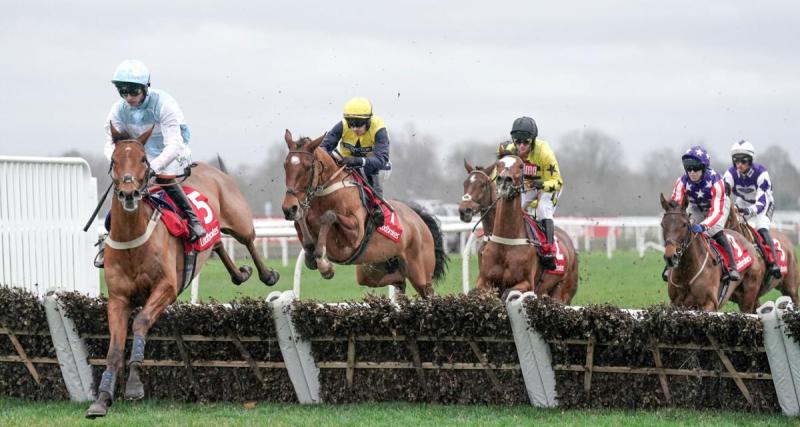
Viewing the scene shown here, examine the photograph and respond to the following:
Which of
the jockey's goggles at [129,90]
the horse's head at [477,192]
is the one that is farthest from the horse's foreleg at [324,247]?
the jockey's goggles at [129,90]

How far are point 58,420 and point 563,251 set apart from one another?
15.1ft

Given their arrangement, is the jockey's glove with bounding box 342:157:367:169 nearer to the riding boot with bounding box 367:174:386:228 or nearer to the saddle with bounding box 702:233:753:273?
the riding boot with bounding box 367:174:386:228

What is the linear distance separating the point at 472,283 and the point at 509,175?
7009 millimetres

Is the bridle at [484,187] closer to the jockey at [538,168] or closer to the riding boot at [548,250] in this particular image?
the jockey at [538,168]

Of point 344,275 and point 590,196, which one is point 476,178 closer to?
point 344,275

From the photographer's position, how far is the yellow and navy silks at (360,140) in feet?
31.8

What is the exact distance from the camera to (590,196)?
29734 mm

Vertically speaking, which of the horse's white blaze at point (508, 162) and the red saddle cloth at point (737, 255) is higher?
the horse's white blaze at point (508, 162)

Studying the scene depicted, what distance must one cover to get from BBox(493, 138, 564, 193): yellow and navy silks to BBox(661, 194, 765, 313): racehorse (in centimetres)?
88

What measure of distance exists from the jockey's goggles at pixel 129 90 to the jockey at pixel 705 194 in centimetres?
421

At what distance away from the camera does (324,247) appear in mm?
9102

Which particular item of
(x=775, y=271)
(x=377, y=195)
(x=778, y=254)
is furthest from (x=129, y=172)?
(x=778, y=254)

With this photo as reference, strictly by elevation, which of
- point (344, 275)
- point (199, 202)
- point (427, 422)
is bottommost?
point (344, 275)

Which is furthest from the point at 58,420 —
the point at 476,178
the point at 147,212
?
the point at 476,178
